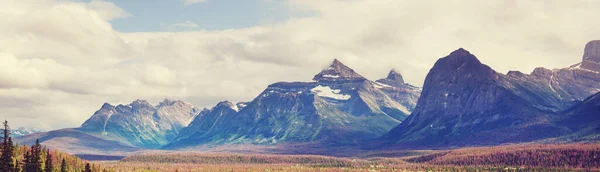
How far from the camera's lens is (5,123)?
484ft

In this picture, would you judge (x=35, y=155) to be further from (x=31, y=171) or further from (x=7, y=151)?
(x=7, y=151)

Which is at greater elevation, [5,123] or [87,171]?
[5,123]

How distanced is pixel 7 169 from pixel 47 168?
2077 centimetres

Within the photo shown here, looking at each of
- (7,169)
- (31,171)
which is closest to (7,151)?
(7,169)

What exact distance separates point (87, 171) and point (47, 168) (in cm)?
2054

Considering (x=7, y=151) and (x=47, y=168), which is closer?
(x=7, y=151)

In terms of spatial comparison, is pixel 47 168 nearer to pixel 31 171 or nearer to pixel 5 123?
pixel 31 171

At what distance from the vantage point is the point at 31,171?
6447 inches

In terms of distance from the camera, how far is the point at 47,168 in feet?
547

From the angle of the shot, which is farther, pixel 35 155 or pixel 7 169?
pixel 35 155

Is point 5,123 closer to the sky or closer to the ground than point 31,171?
closer to the sky

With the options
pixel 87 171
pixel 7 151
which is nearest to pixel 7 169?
pixel 7 151

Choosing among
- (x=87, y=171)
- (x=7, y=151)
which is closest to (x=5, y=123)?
(x=7, y=151)

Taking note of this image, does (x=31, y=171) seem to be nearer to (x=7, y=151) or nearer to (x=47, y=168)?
(x=47, y=168)
